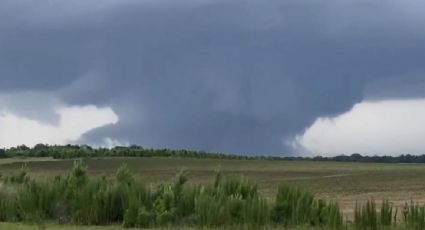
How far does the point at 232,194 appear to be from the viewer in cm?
2520

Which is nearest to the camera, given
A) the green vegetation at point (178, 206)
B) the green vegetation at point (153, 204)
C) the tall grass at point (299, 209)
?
the green vegetation at point (178, 206)

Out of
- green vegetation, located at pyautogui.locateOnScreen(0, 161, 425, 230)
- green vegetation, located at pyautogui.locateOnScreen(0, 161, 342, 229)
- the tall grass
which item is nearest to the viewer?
green vegetation, located at pyautogui.locateOnScreen(0, 161, 425, 230)

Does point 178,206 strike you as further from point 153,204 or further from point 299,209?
point 299,209

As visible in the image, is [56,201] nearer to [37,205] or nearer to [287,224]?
[37,205]

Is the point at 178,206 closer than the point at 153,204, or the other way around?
the point at 178,206

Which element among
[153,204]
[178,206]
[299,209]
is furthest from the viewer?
[153,204]

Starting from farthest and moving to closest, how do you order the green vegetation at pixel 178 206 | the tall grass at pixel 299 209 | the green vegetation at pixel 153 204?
1. the green vegetation at pixel 153 204
2. the tall grass at pixel 299 209
3. the green vegetation at pixel 178 206

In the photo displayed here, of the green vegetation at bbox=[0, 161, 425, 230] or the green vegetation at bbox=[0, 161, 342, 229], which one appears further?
the green vegetation at bbox=[0, 161, 342, 229]

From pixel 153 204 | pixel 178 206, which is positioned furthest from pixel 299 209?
pixel 153 204

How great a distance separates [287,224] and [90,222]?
20.5 ft

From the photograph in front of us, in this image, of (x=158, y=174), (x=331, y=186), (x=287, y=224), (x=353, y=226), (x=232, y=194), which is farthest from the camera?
(x=158, y=174)

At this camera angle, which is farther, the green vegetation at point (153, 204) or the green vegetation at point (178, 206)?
the green vegetation at point (153, 204)

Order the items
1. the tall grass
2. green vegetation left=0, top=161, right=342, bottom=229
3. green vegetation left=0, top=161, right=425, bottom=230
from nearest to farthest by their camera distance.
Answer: green vegetation left=0, top=161, right=425, bottom=230, the tall grass, green vegetation left=0, top=161, right=342, bottom=229

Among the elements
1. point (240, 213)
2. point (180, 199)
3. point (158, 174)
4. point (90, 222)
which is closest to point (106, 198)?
point (90, 222)
